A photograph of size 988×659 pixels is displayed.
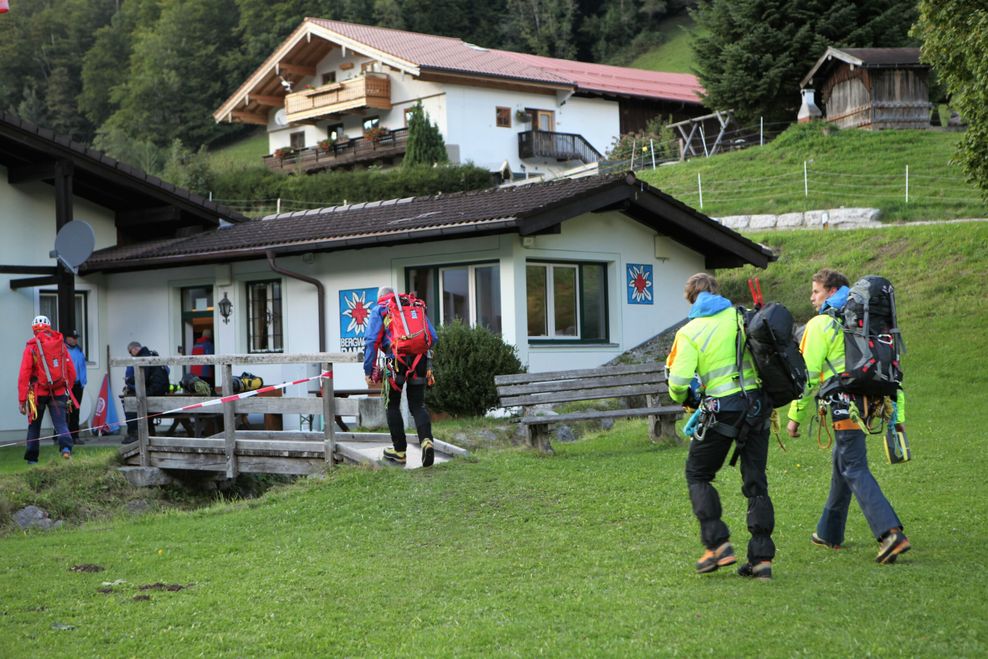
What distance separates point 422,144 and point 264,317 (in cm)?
2275

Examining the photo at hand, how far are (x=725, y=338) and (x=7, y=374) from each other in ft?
55.5

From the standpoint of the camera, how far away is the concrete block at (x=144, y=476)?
48.4ft

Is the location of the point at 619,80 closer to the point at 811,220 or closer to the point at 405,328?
the point at 811,220

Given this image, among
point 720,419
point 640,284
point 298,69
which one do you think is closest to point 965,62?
point 640,284

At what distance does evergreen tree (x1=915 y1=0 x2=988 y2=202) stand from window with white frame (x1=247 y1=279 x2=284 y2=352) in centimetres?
1147

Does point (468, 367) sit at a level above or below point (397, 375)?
below

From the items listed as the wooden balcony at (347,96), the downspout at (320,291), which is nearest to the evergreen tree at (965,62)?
the downspout at (320,291)

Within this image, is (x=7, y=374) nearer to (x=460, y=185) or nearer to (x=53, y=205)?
(x=53, y=205)

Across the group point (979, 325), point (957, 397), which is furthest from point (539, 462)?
point (979, 325)

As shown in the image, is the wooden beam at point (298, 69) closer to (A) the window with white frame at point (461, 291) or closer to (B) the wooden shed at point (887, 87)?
(B) the wooden shed at point (887, 87)

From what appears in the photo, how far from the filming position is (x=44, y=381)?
1562 cm

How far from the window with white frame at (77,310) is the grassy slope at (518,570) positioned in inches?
332

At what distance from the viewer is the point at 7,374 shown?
21.1 m

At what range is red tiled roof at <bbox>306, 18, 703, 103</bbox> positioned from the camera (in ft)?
151
